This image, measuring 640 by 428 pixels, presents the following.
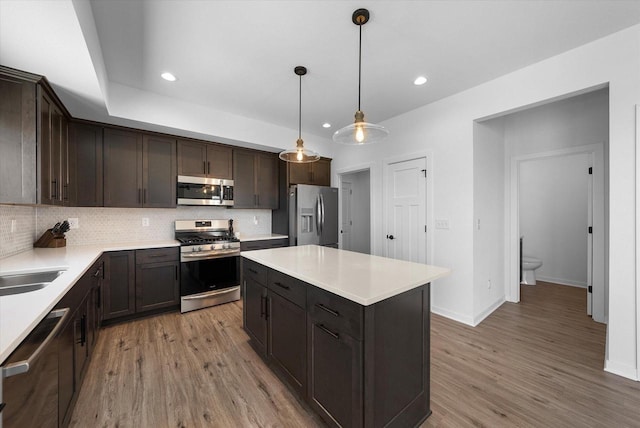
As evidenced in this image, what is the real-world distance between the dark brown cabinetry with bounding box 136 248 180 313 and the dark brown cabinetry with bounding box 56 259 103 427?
903mm

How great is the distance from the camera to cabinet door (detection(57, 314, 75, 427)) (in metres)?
1.29

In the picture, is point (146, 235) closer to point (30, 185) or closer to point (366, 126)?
point (30, 185)

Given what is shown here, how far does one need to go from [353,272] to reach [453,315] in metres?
2.14

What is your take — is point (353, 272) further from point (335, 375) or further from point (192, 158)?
point (192, 158)

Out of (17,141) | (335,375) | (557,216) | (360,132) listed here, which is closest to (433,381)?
(335,375)

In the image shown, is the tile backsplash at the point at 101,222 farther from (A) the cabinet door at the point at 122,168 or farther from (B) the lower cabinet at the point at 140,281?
(B) the lower cabinet at the point at 140,281

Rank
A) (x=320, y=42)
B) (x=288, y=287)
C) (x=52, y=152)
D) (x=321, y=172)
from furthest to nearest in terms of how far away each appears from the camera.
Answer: (x=321, y=172)
(x=52, y=152)
(x=320, y=42)
(x=288, y=287)

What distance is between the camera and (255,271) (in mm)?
2260

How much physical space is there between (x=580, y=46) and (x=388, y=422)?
3254mm

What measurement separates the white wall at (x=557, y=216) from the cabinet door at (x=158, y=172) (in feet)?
18.0

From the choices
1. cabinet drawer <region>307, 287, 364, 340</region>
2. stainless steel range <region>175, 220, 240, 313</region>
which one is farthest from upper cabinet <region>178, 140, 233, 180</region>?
cabinet drawer <region>307, 287, 364, 340</region>

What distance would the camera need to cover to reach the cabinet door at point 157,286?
3.03 m

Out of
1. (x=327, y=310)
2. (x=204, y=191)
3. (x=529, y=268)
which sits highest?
(x=204, y=191)

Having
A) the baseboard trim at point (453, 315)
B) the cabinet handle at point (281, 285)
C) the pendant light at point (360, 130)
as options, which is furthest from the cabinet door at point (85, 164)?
the baseboard trim at point (453, 315)
